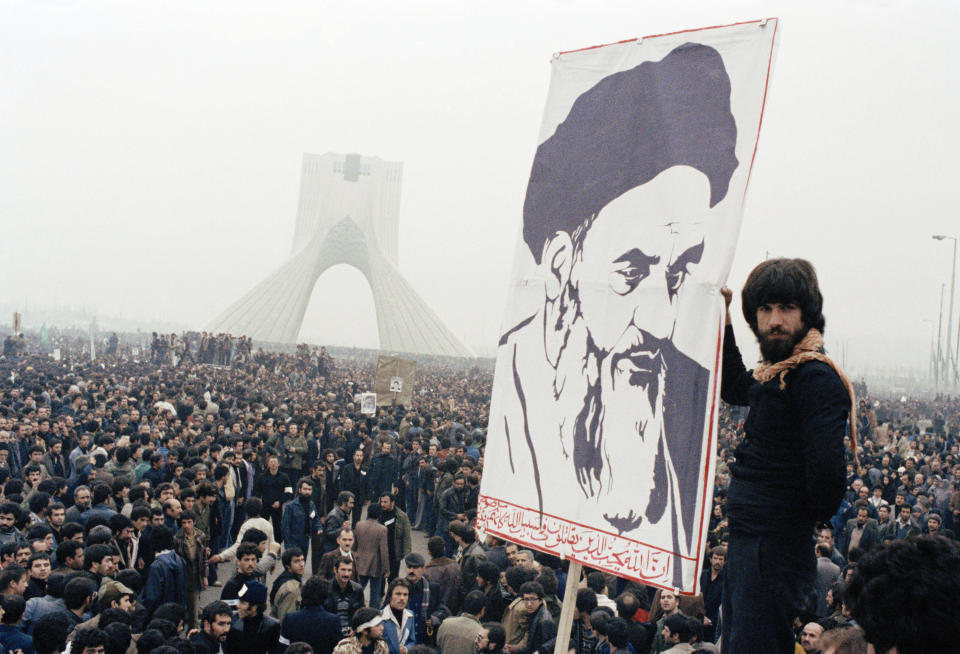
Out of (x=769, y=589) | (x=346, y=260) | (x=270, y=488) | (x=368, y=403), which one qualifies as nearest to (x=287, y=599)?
(x=270, y=488)

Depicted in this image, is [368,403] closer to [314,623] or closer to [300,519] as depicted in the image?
[300,519]

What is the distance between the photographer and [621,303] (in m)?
2.47

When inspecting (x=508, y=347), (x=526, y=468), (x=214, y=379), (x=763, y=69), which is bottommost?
(x=214, y=379)

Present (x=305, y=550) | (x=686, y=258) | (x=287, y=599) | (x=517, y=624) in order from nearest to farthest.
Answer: (x=686, y=258) → (x=517, y=624) → (x=287, y=599) → (x=305, y=550)

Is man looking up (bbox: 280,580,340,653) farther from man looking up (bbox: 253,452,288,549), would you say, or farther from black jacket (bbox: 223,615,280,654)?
man looking up (bbox: 253,452,288,549)

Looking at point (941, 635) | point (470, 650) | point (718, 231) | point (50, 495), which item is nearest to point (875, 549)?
point (941, 635)

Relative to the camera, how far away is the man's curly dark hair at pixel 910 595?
1.30 metres

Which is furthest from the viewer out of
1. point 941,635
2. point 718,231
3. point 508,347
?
point 508,347

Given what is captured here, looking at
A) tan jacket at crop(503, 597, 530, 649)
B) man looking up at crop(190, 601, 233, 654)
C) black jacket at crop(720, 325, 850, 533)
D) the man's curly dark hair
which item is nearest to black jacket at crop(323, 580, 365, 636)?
man looking up at crop(190, 601, 233, 654)

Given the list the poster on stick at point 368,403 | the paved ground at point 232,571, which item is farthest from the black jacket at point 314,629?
the poster on stick at point 368,403

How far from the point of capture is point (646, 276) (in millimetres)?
2414

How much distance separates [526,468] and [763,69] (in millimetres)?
1438

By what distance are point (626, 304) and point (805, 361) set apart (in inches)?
27.5

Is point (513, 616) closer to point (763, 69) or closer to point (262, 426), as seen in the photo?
point (763, 69)
